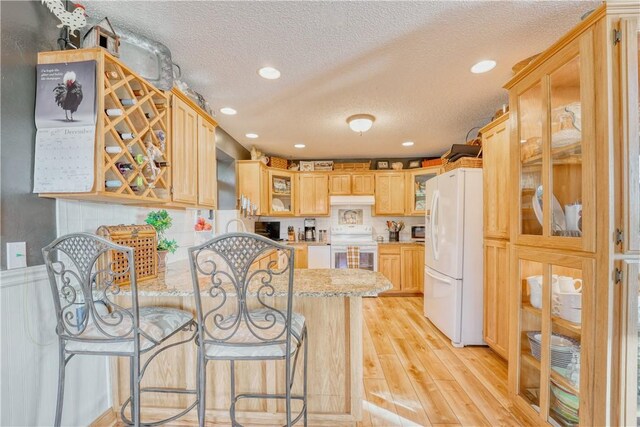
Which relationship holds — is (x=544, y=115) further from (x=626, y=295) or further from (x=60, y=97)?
(x=60, y=97)

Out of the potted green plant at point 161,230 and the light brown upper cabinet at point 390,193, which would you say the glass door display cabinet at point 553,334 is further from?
the light brown upper cabinet at point 390,193

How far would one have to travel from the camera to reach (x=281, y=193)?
477 cm

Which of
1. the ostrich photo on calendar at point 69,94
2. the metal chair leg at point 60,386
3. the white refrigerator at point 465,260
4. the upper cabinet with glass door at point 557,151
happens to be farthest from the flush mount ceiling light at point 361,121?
the metal chair leg at point 60,386

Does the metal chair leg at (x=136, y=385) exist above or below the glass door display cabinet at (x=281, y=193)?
below

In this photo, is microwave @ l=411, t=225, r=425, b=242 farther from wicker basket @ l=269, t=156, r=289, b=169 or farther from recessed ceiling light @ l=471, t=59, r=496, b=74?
recessed ceiling light @ l=471, t=59, r=496, b=74

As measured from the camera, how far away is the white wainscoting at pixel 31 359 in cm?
119

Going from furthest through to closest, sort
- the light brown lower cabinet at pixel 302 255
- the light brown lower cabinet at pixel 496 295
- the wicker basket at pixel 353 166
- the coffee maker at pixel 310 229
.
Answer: the coffee maker at pixel 310 229
the wicker basket at pixel 353 166
the light brown lower cabinet at pixel 302 255
the light brown lower cabinet at pixel 496 295

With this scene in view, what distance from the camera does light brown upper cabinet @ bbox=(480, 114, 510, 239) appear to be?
7.58 ft

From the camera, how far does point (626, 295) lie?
1124mm

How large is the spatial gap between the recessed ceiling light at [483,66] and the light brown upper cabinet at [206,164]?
7.09ft

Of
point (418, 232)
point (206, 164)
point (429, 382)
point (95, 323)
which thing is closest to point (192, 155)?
point (206, 164)

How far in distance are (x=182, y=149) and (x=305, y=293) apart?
139 centimetres

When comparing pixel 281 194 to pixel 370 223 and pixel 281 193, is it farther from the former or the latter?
pixel 370 223

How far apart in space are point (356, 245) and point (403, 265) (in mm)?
858
